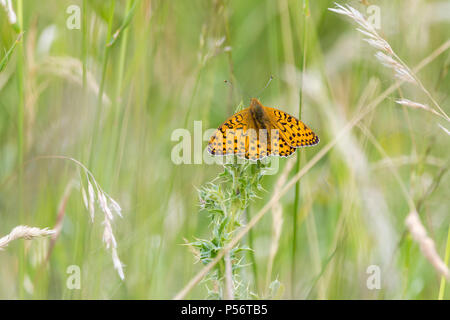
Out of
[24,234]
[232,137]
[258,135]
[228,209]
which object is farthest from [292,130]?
[24,234]

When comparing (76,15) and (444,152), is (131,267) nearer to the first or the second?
(76,15)

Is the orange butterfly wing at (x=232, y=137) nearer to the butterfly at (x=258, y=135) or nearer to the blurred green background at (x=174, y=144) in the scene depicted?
the butterfly at (x=258, y=135)

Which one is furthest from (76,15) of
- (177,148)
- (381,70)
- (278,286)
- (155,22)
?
(278,286)

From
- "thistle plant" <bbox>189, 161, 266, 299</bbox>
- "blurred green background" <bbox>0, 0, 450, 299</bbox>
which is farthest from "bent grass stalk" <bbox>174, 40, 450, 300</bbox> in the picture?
"blurred green background" <bbox>0, 0, 450, 299</bbox>

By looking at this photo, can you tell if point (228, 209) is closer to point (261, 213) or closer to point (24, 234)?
point (261, 213)

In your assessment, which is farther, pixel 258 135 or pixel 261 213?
pixel 258 135

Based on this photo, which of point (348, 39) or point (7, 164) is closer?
point (7, 164)
